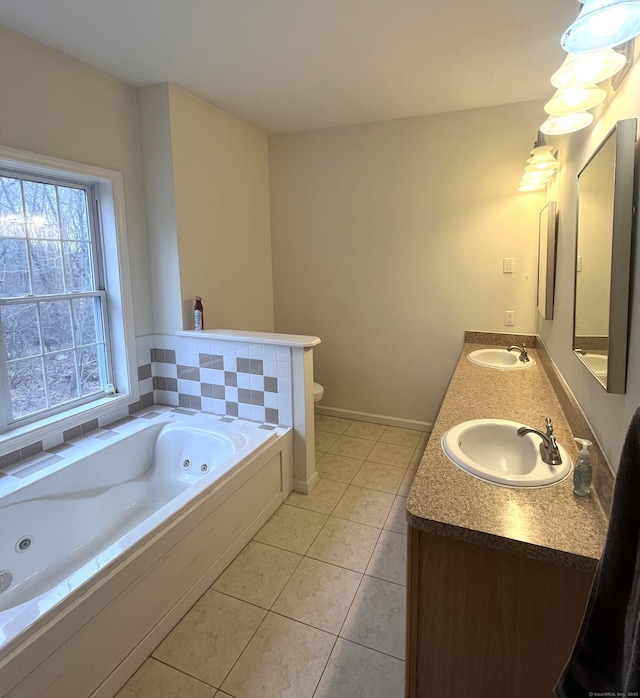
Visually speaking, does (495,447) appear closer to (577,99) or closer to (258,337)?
(577,99)

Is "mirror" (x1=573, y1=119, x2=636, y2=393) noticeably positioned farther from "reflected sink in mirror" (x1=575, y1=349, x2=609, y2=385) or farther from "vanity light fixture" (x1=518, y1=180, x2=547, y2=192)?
"vanity light fixture" (x1=518, y1=180, x2=547, y2=192)

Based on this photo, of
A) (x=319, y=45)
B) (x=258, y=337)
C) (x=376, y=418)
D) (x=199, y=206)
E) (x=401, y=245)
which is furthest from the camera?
(x=376, y=418)

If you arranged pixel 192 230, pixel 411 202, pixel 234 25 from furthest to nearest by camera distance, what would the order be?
pixel 411 202 → pixel 192 230 → pixel 234 25

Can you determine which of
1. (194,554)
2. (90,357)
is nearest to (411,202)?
(90,357)

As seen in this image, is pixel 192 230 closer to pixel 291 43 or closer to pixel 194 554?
pixel 291 43

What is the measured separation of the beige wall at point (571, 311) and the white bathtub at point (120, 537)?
1.52 m

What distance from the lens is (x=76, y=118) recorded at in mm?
2240

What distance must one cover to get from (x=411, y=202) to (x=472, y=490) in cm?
256

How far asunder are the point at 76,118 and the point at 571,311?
2643 mm

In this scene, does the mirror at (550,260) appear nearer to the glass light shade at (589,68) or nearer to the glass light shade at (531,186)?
the glass light shade at (531,186)

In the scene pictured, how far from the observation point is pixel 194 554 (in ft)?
5.86

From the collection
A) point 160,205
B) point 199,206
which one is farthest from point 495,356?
point 160,205

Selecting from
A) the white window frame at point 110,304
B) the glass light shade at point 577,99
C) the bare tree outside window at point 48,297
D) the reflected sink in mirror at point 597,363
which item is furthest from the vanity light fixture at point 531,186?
the bare tree outside window at point 48,297

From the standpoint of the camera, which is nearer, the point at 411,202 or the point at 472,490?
the point at 472,490
